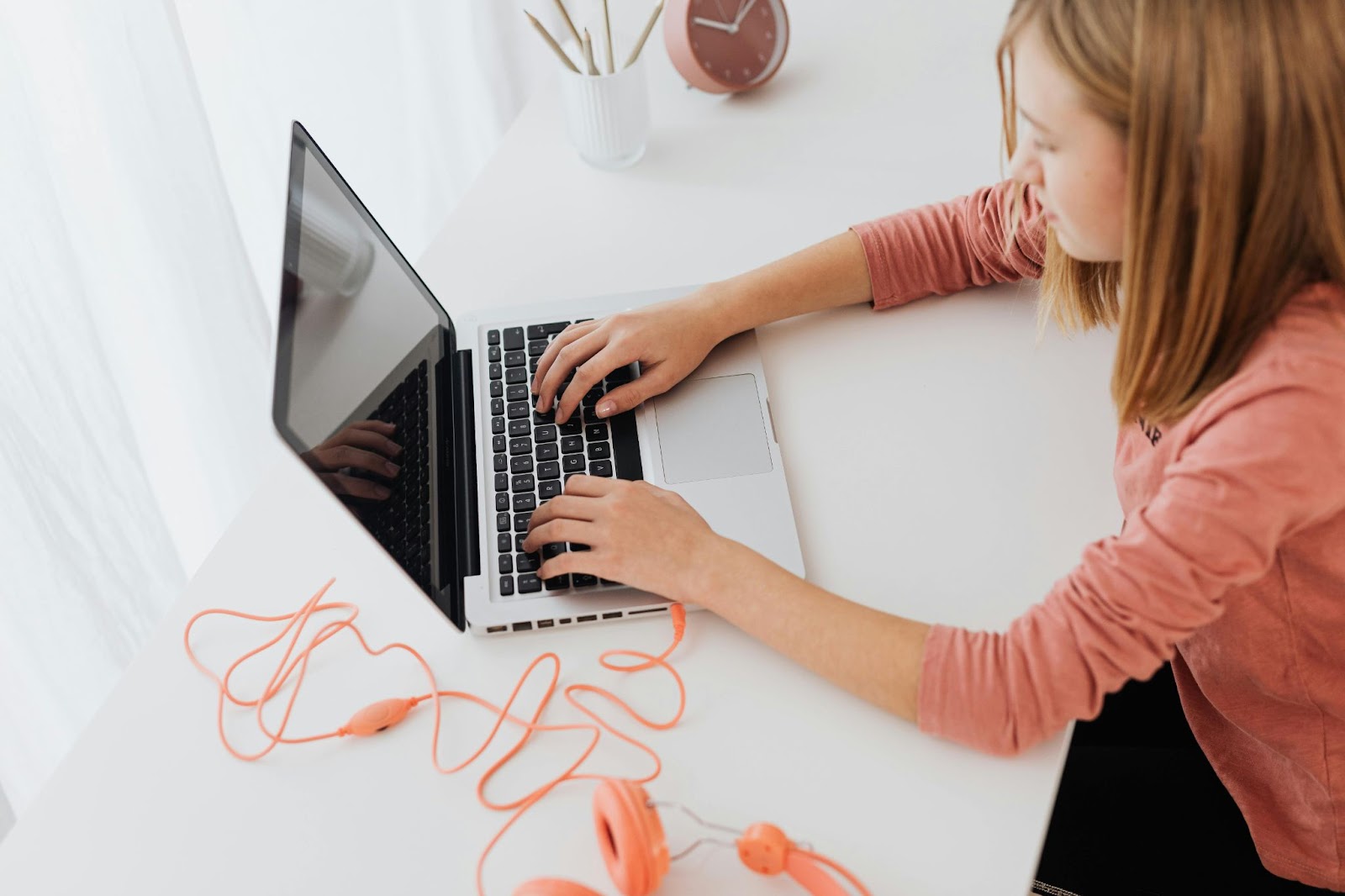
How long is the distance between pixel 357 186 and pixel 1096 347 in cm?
98

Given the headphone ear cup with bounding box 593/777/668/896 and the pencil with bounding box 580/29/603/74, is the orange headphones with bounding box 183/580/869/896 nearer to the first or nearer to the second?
the headphone ear cup with bounding box 593/777/668/896

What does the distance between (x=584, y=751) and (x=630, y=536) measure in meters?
0.15

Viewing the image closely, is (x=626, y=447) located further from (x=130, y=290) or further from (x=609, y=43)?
(x=130, y=290)

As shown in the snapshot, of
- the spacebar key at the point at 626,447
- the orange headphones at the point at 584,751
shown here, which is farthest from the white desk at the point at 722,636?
the spacebar key at the point at 626,447

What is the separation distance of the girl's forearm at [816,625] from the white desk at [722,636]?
0.02 m

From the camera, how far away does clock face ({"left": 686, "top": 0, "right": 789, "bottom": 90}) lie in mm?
1165

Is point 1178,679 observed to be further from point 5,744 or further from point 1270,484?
point 5,744

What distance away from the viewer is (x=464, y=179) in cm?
169

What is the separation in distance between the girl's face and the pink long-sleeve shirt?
113 millimetres

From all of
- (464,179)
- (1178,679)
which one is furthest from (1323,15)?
(464,179)

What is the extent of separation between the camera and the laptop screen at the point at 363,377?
70 cm

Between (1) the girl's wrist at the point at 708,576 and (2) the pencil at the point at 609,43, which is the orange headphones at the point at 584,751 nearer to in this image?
(1) the girl's wrist at the point at 708,576

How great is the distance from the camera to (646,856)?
613 mm

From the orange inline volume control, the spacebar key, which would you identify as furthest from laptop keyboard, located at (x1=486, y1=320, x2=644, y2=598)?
the orange inline volume control
